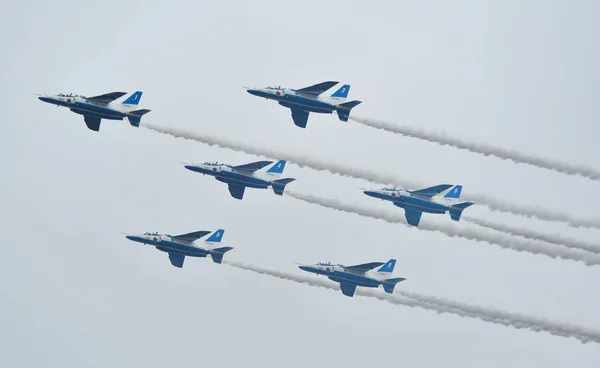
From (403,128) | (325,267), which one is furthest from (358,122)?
(325,267)

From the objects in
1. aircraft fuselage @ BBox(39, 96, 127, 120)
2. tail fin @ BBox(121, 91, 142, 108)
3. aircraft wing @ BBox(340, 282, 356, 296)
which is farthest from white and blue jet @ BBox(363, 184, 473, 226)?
aircraft fuselage @ BBox(39, 96, 127, 120)

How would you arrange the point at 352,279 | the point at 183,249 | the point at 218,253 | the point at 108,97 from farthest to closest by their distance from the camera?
the point at 352,279 < the point at 183,249 < the point at 218,253 < the point at 108,97

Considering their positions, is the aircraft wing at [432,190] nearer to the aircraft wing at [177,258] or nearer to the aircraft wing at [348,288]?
the aircraft wing at [348,288]

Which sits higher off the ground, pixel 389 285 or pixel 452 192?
pixel 452 192

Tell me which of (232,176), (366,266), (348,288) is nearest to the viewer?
(232,176)

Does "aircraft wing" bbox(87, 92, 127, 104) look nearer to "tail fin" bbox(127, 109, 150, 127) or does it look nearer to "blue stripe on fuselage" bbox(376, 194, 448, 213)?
"tail fin" bbox(127, 109, 150, 127)

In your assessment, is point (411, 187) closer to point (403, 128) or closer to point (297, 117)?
point (403, 128)

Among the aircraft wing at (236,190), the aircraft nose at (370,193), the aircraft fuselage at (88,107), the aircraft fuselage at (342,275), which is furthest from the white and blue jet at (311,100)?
the aircraft fuselage at (342,275)

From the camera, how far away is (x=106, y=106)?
3565 inches

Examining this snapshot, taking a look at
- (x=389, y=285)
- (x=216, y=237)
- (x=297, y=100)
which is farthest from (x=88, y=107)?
(x=389, y=285)

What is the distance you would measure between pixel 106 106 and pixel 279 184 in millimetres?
13731

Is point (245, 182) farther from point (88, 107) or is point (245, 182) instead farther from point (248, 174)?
point (88, 107)

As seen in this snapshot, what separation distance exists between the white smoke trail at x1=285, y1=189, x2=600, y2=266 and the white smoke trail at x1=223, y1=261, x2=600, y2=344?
4.78 meters

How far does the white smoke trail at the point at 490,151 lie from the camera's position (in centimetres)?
9436
